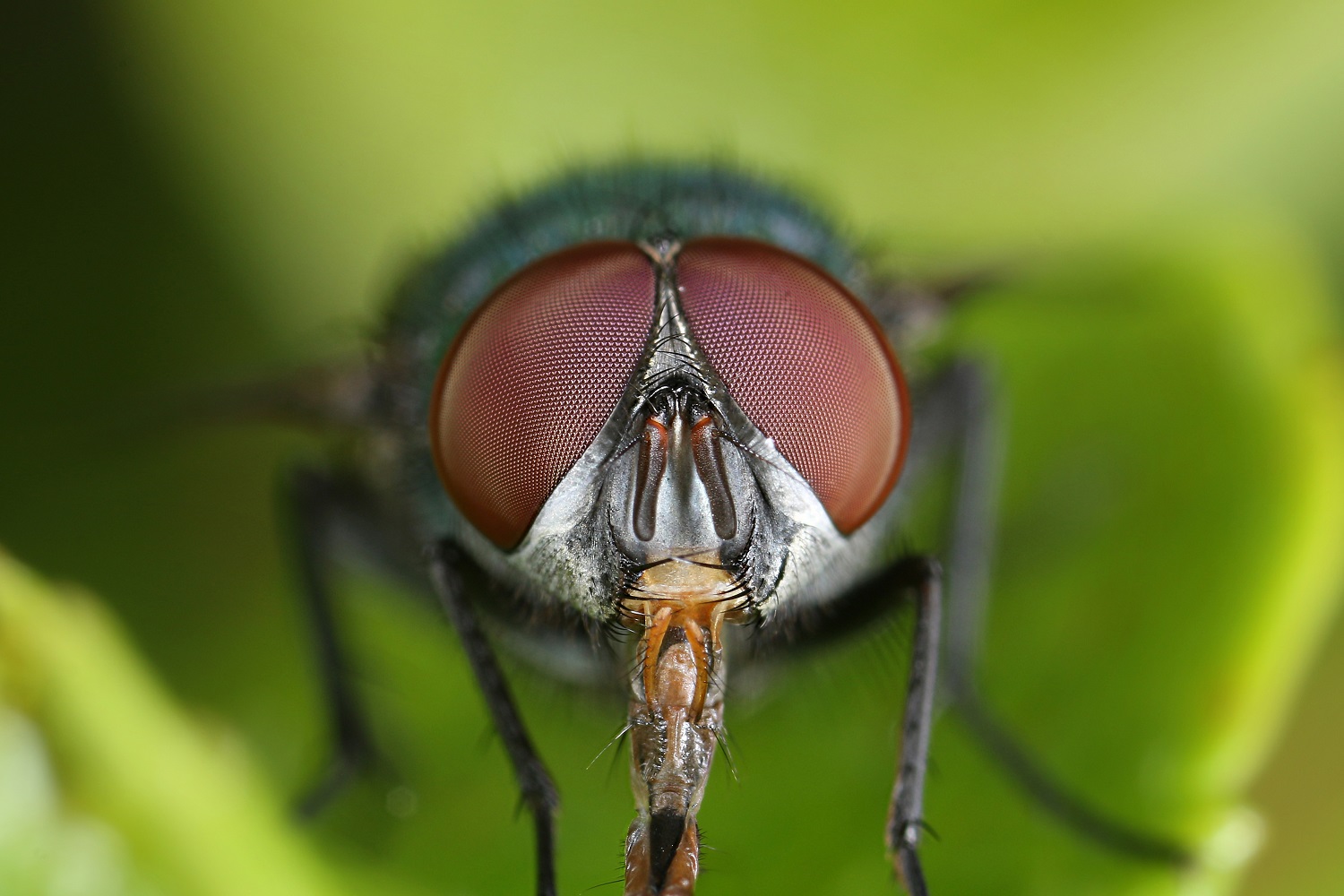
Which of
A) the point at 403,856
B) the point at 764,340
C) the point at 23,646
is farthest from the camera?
the point at 403,856

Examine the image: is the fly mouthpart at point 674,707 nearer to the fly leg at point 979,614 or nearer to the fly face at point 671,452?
the fly face at point 671,452

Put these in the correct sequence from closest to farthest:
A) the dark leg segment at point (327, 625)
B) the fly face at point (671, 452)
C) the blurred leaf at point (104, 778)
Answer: the blurred leaf at point (104, 778) < the fly face at point (671, 452) < the dark leg segment at point (327, 625)

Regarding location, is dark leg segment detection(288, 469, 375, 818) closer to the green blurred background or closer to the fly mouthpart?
the green blurred background

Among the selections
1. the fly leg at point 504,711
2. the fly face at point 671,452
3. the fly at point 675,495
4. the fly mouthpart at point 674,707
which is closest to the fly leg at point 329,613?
the fly at point 675,495

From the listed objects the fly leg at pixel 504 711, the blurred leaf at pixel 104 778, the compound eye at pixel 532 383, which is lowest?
the blurred leaf at pixel 104 778

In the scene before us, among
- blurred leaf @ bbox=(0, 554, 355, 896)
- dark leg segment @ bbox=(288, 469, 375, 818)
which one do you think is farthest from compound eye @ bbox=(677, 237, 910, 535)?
dark leg segment @ bbox=(288, 469, 375, 818)

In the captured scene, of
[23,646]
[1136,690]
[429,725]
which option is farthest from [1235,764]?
[23,646]

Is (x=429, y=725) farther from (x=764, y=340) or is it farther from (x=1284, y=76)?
(x=1284, y=76)

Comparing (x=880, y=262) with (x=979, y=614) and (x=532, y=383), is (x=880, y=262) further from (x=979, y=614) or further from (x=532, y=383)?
(x=532, y=383)
